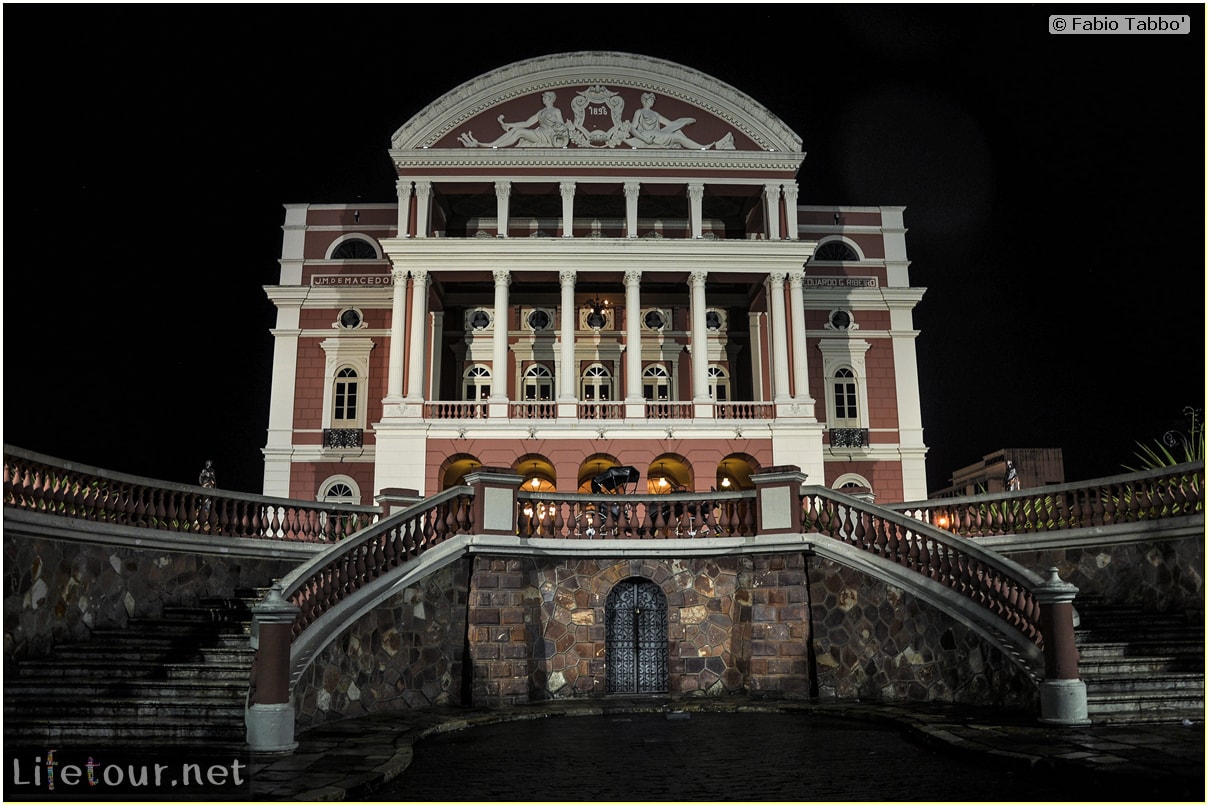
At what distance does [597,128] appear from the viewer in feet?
104

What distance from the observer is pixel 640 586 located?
52.0 feet

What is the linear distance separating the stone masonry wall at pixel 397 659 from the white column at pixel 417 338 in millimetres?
15319

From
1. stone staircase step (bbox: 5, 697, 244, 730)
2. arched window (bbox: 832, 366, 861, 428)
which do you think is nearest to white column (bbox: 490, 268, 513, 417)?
arched window (bbox: 832, 366, 861, 428)

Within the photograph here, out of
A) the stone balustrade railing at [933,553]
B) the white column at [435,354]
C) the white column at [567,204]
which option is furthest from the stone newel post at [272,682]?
the white column at [567,204]

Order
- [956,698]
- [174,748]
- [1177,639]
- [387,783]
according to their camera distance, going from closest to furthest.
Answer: [387,783] < [174,748] < [1177,639] < [956,698]

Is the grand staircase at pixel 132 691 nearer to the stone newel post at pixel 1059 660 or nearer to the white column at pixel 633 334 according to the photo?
the stone newel post at pixel 1059 660

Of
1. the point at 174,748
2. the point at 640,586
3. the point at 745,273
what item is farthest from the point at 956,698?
the point at 745,273

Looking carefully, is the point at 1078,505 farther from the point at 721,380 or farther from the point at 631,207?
the point at 721,380

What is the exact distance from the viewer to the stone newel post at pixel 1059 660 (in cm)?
1082

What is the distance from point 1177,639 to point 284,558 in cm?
1279

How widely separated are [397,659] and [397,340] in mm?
17699

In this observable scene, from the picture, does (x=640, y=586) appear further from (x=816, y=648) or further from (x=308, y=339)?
(x=308, y=339)

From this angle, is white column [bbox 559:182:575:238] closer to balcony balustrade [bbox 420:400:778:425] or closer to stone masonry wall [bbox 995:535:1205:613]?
balcony balustrade [bbox 420:400:778:425]

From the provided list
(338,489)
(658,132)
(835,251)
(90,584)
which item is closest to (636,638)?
(90,584)
